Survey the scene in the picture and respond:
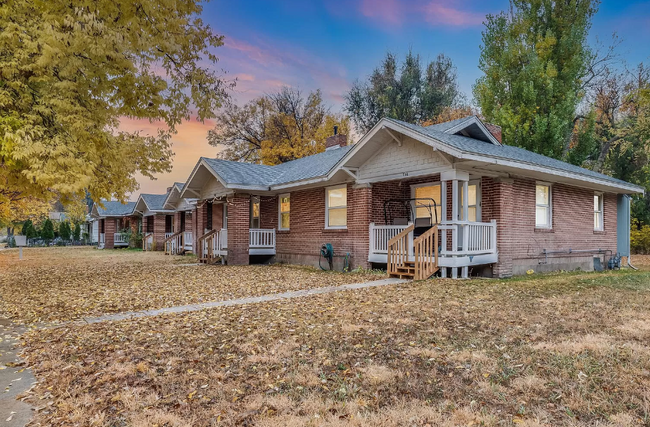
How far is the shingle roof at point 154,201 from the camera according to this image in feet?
102

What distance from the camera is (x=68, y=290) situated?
394 inches

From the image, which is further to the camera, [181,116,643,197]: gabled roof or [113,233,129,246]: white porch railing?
[113,233,129,246]: white porch railing

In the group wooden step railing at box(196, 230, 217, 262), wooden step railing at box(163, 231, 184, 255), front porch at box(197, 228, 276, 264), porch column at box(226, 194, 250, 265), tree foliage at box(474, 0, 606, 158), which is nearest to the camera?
porch column at box(226, 194, 250, 265)

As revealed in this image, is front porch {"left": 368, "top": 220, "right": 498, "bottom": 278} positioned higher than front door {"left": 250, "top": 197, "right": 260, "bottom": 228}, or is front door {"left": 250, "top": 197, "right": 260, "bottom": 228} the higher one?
front door {"left": 250, "top": 197, "right": 260, "bottom": 228}

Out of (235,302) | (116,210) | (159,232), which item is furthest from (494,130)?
(116,210)

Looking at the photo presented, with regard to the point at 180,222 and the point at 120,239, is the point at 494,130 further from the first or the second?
the point at 120,239

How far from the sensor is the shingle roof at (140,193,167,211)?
3098 centimetres

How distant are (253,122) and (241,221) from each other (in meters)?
22.7

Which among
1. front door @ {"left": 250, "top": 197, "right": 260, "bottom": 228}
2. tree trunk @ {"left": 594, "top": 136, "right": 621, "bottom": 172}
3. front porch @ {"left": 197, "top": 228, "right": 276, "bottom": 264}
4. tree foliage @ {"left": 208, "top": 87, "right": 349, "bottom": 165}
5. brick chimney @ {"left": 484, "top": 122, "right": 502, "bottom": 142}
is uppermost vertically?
tree foliage @ {"left": 208, "top": 87, "right": 349, "bottom": 165}

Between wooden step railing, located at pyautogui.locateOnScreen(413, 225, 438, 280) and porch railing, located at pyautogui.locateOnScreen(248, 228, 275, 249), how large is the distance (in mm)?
8081

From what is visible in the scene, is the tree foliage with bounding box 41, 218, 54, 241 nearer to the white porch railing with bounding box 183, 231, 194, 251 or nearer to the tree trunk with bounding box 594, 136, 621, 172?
the white porch railing with bounding box 183, 231, 194, 251

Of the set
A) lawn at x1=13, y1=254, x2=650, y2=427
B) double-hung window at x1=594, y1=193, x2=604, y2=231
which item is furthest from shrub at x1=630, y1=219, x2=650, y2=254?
lawn at x1=13, y1=254, x2=650, y2=427

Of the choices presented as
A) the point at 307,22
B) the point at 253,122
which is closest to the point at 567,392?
the point at 307,22

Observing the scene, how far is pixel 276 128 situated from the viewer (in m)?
35.7
